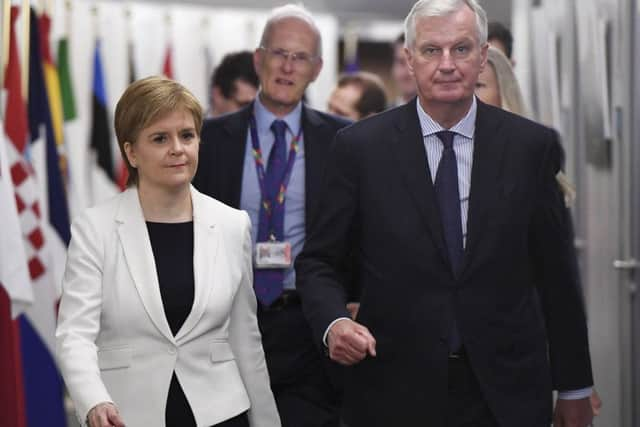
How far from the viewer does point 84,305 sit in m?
2.77

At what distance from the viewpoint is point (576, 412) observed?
3033mm

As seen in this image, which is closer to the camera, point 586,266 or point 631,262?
point 631,262

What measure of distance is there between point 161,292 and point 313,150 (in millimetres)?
1141

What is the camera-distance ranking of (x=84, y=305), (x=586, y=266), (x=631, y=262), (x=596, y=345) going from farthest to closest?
(x=586, y=266) → (x=596, y=345) → (x=631, y=262) → (x=84, y=305)

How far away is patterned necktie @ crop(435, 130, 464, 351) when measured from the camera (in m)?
2.87

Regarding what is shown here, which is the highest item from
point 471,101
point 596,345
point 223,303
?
point 471,101

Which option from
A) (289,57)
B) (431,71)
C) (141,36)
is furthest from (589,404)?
(141,36)

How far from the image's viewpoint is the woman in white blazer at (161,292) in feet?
9.27

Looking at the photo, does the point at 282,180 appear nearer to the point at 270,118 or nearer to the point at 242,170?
the point at 242,170

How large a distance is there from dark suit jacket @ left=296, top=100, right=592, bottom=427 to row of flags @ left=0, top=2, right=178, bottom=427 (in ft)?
5.57

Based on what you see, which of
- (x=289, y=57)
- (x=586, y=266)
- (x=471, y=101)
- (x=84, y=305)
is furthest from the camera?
(x=586, y=266)

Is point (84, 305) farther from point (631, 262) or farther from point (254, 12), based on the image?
point (254, 12)

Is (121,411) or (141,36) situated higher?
(141,36)

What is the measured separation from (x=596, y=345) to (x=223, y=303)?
10.7ft
